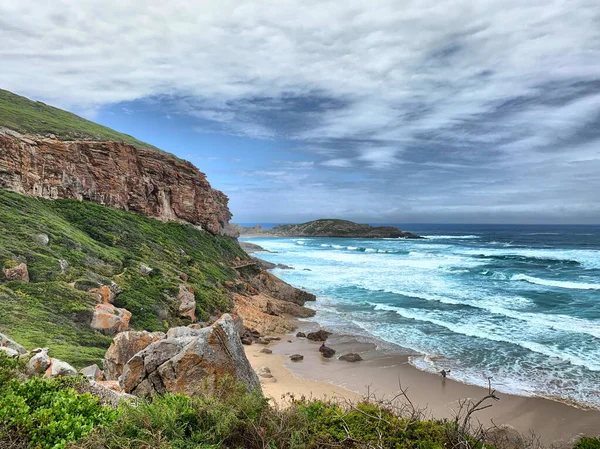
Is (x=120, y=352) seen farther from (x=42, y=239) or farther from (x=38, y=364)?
(x=42, y=239)

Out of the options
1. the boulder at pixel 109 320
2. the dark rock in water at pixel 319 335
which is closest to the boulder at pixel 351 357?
the dark rock in water at pixel 319 335

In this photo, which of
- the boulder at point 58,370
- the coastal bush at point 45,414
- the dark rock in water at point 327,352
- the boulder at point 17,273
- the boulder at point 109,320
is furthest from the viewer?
the dark rock in water at point 327,352

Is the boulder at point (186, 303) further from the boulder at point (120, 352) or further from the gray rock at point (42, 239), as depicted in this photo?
the boulder at point (120, 352)

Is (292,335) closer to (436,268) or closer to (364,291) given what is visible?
(364,291)

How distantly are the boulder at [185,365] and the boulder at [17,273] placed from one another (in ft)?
36.3

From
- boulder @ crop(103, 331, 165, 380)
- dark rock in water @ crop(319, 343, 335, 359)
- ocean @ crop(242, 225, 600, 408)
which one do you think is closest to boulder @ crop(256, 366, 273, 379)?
dark rock in water @ crop(319, 343, 335, 359)

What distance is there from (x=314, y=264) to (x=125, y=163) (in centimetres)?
3317

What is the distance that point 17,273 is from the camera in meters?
→ 15.8

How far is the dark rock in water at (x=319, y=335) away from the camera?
23.3 m

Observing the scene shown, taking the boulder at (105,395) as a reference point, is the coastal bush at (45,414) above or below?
above

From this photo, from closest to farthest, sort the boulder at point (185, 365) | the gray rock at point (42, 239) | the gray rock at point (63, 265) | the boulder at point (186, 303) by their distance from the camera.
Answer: the boulder at point (185, 365) < the gray rock at point (63, 265) < the gray rock at point (42, 239) < the boulder at point (186, 303)

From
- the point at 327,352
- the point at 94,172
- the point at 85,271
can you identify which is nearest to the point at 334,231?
the point at 94,172

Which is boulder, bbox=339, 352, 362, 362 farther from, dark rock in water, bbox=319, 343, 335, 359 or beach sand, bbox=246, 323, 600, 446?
dark rock in water, bbox=319, 343, 335, 359

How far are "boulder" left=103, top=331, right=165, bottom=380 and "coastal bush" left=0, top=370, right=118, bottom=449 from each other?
176 inches
